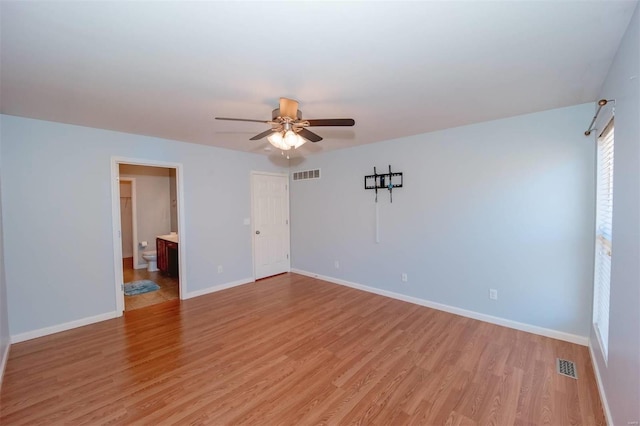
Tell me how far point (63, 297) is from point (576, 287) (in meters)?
5.61

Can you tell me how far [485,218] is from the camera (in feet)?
10.6

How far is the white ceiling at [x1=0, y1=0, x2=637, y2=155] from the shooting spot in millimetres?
1372

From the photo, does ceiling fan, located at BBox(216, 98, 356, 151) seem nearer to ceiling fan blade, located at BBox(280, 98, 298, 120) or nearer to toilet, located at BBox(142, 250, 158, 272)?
ceiling fan blade, located at BBox(280, 98, 298, 120)

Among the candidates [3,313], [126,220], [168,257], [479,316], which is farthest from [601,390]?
[126,220]

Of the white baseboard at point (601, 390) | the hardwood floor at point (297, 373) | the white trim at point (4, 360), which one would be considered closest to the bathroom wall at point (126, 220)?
the hardwood floor at point (297, 373)

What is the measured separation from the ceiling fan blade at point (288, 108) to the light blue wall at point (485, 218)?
2.11m

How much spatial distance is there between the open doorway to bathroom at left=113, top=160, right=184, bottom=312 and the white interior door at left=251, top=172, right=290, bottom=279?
1.39 meters

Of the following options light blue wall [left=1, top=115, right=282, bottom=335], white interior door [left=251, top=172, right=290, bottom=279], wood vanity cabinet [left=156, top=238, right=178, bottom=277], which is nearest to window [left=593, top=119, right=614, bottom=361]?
white interior door [left=251, top=172, right=290, bottom=279]

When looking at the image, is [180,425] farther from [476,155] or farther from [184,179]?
[476,155]

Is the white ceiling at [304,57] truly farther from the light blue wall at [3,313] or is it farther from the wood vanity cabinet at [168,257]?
the wood vanity cabinet at [168,257]

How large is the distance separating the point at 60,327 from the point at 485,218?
5.17 m

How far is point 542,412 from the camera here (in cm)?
186

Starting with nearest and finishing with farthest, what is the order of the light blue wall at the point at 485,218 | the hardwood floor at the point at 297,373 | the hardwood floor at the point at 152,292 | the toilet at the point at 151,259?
the hardwood floor at the point at 297,373, the light blue wall at the point at 485,218, the hardwood floor at the point at 152,292, the toilet at the point at 151,259

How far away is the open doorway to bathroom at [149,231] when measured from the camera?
4.87m
